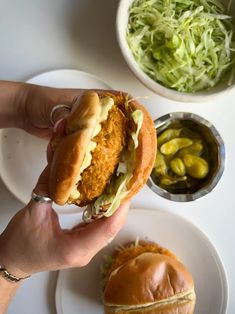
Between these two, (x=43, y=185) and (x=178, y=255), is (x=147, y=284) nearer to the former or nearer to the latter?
(x=178, y=255)

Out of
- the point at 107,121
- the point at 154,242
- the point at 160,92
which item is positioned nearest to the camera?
the point at 107,121

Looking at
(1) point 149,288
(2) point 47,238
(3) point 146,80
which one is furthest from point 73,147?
(1) point 149,288

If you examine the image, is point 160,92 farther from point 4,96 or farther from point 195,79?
point 4,96

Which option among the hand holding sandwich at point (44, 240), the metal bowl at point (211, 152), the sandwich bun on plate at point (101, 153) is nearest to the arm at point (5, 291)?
the hand holding sandwich at point (44, 240)

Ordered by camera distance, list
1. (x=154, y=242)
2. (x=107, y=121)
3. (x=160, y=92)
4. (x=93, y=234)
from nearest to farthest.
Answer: (x=107, y=121)
(x=93, y=234)
(x=160, y=92)
(x=154, y=242)

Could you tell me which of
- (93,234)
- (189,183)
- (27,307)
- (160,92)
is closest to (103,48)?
(160,92)

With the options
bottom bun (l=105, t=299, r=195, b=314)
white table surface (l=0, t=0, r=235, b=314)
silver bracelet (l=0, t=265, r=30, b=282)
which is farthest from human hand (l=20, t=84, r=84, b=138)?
bottom bun (l=105, t=299, r=195, b=314)
